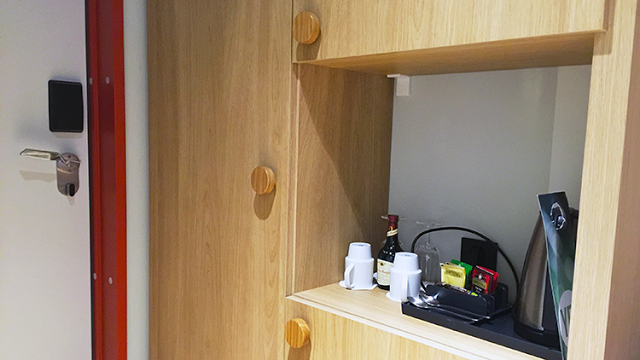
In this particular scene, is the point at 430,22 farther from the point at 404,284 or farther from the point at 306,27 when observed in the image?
the point at 404,284

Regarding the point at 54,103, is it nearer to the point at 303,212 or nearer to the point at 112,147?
the point at 112,147

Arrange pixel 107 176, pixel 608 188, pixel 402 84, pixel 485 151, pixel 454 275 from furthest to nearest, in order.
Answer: pixel 107 176 < pixel 402 84 < pixel 485 151 < pixel 454 275 < pixel 608 188

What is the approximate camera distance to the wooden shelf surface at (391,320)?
864 millimetres

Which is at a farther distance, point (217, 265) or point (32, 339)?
point (32, 339)

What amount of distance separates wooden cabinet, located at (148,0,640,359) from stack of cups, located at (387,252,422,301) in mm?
79

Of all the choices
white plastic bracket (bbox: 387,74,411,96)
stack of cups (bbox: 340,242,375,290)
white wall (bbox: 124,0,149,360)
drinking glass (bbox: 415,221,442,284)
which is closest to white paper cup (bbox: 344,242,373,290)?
stack of cups (bbox: 340,242,375,290)

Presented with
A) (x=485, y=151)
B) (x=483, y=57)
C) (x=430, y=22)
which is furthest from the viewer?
(x=485, y=151)

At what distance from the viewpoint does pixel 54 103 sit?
1314 millimetres

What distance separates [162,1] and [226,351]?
89 cm

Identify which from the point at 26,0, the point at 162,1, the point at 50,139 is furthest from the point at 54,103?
the point at 162,1

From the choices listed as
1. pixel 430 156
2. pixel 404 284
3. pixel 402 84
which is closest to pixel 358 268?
pixel 404 284

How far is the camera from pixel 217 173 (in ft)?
3.97

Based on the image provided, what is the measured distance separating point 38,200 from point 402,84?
970 millimetres

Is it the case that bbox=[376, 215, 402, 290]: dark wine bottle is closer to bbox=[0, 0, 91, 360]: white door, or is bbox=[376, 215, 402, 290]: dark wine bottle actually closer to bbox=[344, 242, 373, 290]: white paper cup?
bbox=[344, 242, 373, 290]: white paper cup
